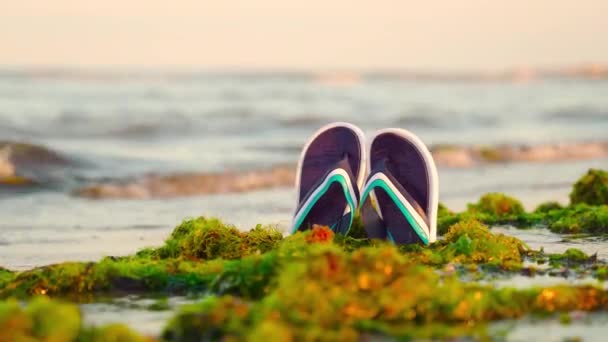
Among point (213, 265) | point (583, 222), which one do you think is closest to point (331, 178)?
point (213, 265)

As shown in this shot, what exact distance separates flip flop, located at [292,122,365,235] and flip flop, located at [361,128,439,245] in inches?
4.7

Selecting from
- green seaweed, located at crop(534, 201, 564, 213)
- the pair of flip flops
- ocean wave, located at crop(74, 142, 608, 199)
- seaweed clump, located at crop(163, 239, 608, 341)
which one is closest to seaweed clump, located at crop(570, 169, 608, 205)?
green seaweed, located at crop(534, 201, 564, 213)

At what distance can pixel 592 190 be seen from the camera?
8297mm

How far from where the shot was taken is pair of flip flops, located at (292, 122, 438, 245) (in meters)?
6.37

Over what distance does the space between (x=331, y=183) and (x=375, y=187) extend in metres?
0.29

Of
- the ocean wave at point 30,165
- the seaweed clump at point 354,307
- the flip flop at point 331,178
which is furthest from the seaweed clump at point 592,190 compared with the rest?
the ocean wave at point 30,165

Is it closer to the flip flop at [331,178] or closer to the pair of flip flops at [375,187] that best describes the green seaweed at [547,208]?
the pair of flip flops at [375,187]

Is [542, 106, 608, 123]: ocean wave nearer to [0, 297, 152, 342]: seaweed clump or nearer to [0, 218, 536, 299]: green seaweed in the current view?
[0, 218, 536, 299]: green seaweed

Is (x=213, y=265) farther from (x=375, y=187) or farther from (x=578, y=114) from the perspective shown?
(x=578, y=114)

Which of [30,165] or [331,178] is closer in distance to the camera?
[331,178]

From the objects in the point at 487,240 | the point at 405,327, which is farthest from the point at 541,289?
the point at 487,240

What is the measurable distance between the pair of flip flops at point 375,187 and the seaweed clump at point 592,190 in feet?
7.45

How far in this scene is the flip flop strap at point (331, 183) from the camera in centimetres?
655

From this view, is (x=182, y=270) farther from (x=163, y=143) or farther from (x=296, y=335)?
(x=163, y=143)
